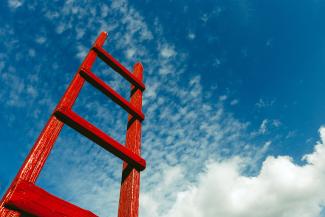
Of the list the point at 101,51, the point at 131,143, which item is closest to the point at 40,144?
the point at 131,143

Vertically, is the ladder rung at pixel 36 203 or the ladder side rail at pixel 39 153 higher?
the ladder side rail at pixel 39 153

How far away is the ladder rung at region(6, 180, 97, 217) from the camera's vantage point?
3.88 ft

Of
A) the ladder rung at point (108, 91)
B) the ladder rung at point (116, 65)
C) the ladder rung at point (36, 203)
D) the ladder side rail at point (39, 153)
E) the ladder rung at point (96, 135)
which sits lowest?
the ladder rung at point (36, 203)

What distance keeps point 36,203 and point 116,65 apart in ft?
6.92

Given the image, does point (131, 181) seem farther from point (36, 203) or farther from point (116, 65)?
point (116, 65)

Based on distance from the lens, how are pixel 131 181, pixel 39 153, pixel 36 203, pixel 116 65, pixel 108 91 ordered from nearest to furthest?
pixel 36 203 < pixel 39 153 < pixel 131 181 < pixel 108 91 < pixel 116 65

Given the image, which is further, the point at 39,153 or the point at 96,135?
the point at 96,135

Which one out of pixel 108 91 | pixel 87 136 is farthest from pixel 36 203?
pixel 108 91

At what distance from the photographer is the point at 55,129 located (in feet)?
5.49

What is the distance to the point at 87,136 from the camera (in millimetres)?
1837

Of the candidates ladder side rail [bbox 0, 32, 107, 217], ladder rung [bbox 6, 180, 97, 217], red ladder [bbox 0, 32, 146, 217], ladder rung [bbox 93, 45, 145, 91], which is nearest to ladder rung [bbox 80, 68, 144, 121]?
red ladder [bbox 0, 32, 146, 217]

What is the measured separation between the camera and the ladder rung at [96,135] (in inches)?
68.9

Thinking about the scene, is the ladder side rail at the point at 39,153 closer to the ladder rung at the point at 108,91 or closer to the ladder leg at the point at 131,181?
the ladder rung at the point at 108,91

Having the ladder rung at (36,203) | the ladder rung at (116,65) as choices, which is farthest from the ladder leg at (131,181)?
the ladder rung at (116,65)
